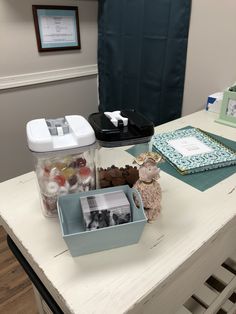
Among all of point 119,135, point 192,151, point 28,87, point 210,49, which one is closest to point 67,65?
point 28,87

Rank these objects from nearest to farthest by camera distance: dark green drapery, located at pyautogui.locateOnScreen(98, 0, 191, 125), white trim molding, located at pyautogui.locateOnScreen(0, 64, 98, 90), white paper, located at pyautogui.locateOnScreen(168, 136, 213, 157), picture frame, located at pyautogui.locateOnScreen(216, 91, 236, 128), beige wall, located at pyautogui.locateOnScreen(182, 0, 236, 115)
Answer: white paper, located at pyautogui.locateOnScreen(168, 136, 213, 157) < picture frame, located at pyautogui.locateOnScreen(216, 91, 236, 128) < beige wall, located at pyautogui.locateOnScreen(182, 0, 236, 115) < dark green drapery, located at pyautogui.locateOnScreen(98, 0, 191, 125) < white trim molding, located at pyautogui.locateOnScreen(0, 64, 98, 90)

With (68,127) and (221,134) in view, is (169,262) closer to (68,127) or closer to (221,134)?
(68,127)

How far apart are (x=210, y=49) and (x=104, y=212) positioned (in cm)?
123

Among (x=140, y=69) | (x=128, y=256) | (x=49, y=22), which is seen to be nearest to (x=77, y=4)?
(x=49, y=22)

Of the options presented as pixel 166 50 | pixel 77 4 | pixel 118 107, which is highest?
pixel 77 4

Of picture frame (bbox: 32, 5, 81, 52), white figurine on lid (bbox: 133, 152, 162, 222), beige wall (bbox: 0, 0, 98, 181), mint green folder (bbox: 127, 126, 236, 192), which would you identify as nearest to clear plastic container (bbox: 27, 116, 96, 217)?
white figurine on lid (bbox: 133, 152, 162, 222)

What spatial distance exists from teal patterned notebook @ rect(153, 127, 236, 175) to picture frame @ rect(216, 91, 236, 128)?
0.69ft

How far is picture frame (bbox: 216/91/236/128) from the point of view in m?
1.20

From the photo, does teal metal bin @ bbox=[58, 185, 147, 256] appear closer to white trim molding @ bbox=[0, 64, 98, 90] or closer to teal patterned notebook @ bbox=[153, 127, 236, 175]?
teal patterned notebook @ bbox=[153, 127, 236, 175]

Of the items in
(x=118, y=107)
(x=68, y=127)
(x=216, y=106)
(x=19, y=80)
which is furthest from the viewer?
(x=118, y=107)

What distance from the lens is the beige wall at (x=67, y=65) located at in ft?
4.50

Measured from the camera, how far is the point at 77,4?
5.65 feet

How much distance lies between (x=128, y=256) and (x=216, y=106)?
3.31ft

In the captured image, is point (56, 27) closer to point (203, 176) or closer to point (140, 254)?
point (203, 176)
